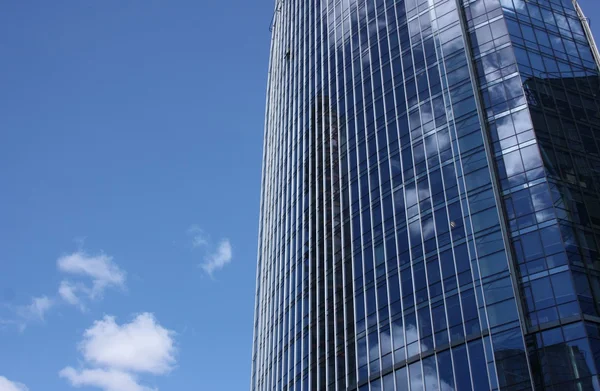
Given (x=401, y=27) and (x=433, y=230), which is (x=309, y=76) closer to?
(x=401, y=27)

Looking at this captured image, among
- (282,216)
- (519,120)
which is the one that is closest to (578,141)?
(519,120)

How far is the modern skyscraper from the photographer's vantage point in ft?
170

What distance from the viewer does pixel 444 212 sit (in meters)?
60.5

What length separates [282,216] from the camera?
8969cm

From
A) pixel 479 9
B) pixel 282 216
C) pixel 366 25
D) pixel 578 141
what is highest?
pixel 366 25

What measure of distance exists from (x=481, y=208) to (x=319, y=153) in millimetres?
29446

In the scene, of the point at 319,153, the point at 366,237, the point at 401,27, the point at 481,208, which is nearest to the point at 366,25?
the point at 401,27

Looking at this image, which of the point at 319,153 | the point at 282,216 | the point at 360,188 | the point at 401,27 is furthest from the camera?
the point at 282,216

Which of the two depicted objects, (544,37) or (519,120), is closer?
(519,120)

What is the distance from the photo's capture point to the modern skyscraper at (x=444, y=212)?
51812mm

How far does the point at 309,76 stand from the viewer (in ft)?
313

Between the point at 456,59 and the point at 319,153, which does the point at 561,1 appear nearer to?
the point at 456,59

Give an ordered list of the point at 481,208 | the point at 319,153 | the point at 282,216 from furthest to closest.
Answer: the point at 282,216
the point at 319,153
the point at 481,208

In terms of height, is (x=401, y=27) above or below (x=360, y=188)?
above
